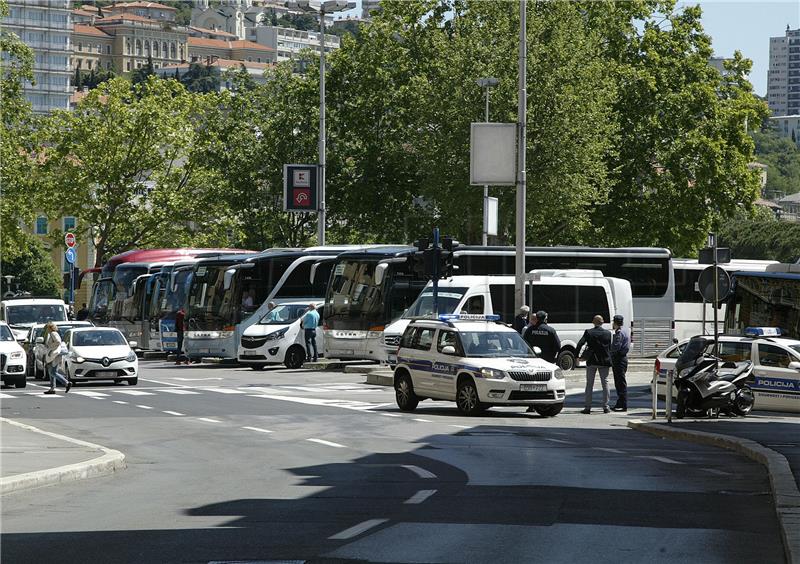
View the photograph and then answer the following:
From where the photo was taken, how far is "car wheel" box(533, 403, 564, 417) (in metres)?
25.3

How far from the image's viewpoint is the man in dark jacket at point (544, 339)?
95.6 ft

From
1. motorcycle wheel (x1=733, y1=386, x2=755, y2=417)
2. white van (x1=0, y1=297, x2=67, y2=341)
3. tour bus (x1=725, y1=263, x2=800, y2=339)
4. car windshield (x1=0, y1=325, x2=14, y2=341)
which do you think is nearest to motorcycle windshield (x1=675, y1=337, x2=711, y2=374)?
motorcycle wheel (x1=733, y1=386, x2=755, y2=417)

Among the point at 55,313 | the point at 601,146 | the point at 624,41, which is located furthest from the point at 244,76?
the point at 55,313

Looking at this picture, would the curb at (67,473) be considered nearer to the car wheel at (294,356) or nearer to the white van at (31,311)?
the car wheel at (294,356)

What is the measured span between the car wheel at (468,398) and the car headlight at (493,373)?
16.3 inches

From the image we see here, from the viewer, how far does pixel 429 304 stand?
37.4 meters

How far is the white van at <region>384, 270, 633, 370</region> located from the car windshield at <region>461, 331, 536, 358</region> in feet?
35.6

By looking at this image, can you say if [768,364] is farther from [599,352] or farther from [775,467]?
[775,467]

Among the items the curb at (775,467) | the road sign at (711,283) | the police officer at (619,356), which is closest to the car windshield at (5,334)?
the police officer at (619,356)

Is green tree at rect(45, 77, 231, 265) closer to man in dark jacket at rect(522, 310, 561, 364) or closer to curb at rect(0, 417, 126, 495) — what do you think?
man in dark jacket at rect(522, 310, 561, 364)

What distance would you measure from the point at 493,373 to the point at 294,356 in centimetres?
1772

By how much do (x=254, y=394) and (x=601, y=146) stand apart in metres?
26.9

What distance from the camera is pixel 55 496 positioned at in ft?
45.3

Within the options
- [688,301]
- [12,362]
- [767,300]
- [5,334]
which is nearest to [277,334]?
[5,334]
